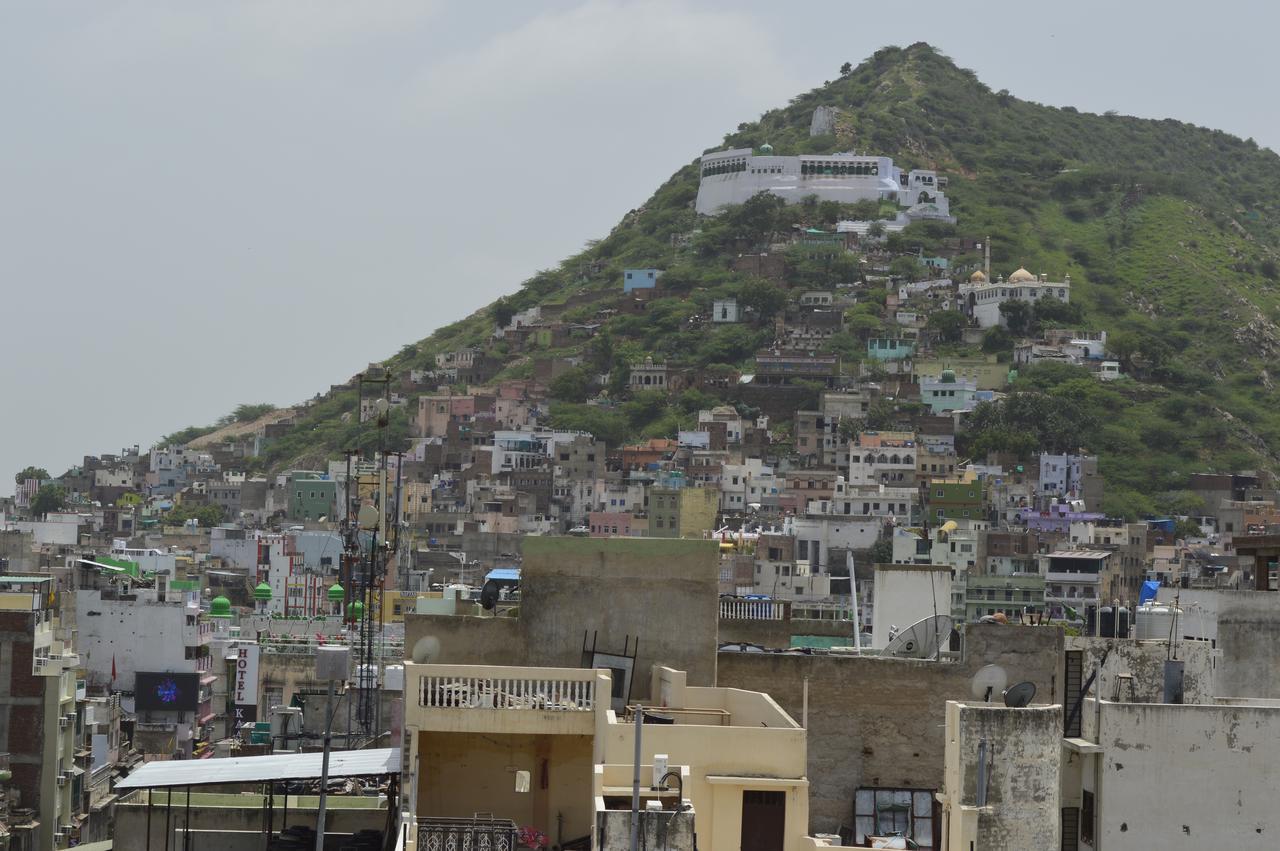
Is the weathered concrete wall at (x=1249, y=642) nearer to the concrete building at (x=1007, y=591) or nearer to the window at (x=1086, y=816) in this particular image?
the window at (x=1086, y=816)

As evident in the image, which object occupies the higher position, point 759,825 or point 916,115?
point 916,115

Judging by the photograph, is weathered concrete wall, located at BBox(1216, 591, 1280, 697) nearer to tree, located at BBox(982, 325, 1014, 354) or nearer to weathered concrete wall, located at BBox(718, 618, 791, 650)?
weathered concrete wall, located at BBox(718, 618, 791, 650)

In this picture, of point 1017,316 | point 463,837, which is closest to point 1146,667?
point 463,837

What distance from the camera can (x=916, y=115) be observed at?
184 metres

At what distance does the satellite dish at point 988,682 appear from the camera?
20078 mm

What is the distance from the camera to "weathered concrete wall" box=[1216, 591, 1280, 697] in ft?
78.0

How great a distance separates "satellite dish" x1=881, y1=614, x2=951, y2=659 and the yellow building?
2.68m

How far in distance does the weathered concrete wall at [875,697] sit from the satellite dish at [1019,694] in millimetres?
2015

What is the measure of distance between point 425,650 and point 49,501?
11609 centimetres

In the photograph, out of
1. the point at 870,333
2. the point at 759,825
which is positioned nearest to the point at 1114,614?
the point at 759,825

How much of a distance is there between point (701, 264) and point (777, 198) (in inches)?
247

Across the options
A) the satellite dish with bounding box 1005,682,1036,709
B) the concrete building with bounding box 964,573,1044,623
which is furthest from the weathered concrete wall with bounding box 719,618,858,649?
the concrete building with bounding box 964,573,1044,623

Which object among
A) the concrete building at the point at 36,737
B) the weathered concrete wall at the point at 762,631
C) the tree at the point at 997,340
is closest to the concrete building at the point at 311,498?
the tree at the point at 997,340

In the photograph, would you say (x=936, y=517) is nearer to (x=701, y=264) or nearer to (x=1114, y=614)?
(x=701, y=264)
